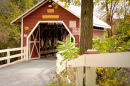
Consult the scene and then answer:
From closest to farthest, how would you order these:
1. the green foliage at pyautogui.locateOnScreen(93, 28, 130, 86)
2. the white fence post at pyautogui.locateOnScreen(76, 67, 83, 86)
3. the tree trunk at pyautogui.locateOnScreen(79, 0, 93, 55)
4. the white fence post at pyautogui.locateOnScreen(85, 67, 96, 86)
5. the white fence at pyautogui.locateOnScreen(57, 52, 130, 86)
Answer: the white fence at pyautogui.locateOnScreen(57, 52, 130, 86), the white fence post at pyautogui.locateOnScreen(85, 67, 96, 86), the white fence post at pyautogui.locateOnScreen(76, 67, 83, 86), the green foliage at pyautogui.locateOnScreen(93, 28, 130, 86), the tree trunk at pyautogui.locateOnScreen(79, 0, 93, 55)

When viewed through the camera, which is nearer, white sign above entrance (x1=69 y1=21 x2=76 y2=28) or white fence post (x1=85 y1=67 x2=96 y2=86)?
white fence post (x1=85 y1=67 x2=96 y2=86)

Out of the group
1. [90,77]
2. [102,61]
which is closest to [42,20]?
[90,77]

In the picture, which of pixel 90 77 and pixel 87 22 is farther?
pixel 87 22

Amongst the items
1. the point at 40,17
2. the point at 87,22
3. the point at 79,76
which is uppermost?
the point at 40,17

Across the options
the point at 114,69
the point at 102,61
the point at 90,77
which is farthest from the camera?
the point at 114,69

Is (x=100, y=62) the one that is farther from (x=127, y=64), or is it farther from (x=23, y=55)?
(x=23, y=55)

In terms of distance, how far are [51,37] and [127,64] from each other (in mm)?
19070

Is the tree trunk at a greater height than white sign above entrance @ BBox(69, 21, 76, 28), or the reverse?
white sign above entrance @ BBox(69, 21, 76, 28)

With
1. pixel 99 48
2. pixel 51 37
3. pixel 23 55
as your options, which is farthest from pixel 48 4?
pixel 99 48

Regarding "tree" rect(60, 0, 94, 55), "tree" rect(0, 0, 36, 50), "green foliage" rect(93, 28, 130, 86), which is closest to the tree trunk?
"tree" rect(60, 0, 94, 55)

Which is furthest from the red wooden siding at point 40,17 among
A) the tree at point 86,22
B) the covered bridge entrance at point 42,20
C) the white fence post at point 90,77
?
the white fence post at point 90,77

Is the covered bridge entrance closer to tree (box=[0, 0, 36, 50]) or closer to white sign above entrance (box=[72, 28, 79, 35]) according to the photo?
white sign above entrance (box=[72, 28, 79, 35])

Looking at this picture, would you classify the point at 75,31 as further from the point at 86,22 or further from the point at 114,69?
the point at 114,69

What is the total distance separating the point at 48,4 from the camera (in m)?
15.4
